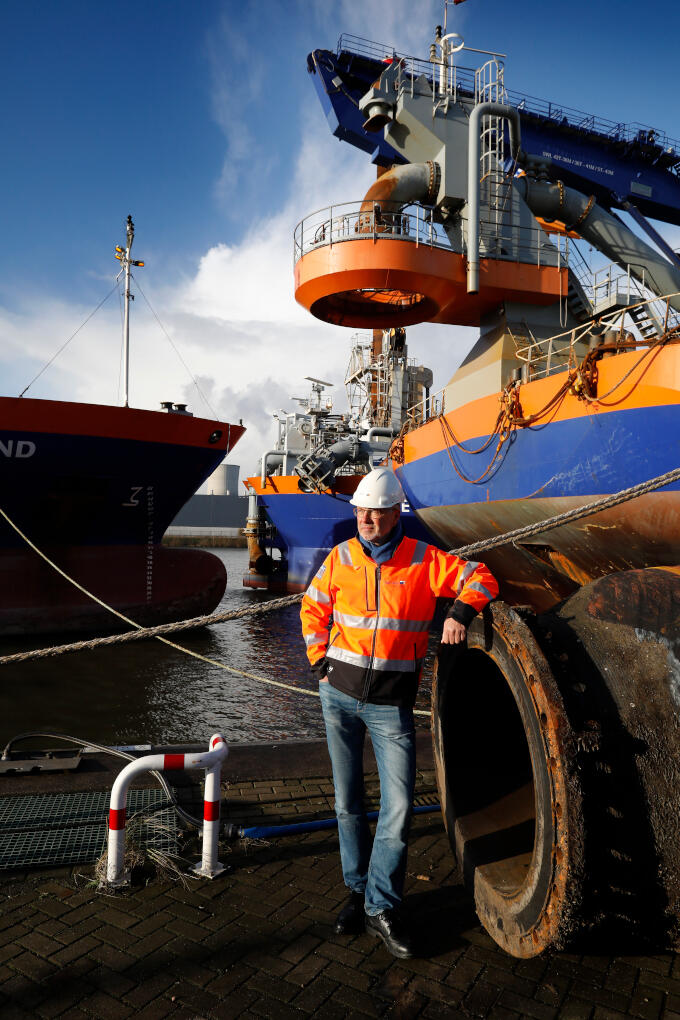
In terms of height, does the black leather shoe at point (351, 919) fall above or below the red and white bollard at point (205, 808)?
below

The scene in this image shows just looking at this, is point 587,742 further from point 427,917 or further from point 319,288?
point 319,288

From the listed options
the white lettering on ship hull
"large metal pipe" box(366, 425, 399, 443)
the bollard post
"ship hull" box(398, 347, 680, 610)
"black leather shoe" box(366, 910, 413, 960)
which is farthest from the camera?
Result: "large metal pipe" box(366, 425, 399, 443)

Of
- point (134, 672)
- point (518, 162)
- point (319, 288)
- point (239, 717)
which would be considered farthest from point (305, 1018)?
point (518, 162)

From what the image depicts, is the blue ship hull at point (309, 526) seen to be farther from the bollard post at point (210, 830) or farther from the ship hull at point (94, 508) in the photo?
the bollard post at point (210, 830)

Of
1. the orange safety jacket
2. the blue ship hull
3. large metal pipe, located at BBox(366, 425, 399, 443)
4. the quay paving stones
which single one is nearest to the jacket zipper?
the orange safety jacket

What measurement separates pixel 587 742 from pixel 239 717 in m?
6.72

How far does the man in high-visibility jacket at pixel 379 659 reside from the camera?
108 inches

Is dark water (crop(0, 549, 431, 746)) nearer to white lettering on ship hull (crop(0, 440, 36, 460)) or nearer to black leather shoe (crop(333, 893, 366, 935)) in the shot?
black leather shoe (crop(333, 893, 366, 935))

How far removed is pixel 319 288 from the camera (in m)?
14.7

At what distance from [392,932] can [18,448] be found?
469 inches

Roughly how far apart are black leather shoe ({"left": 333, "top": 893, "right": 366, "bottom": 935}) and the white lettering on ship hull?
11593 mm

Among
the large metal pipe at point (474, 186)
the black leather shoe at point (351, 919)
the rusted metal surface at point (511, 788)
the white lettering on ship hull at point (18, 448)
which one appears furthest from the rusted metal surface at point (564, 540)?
the white lettering on ship hull at point (18, 448)

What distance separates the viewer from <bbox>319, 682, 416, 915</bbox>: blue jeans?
2.72 m

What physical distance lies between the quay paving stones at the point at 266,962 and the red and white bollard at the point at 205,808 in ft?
0.32
